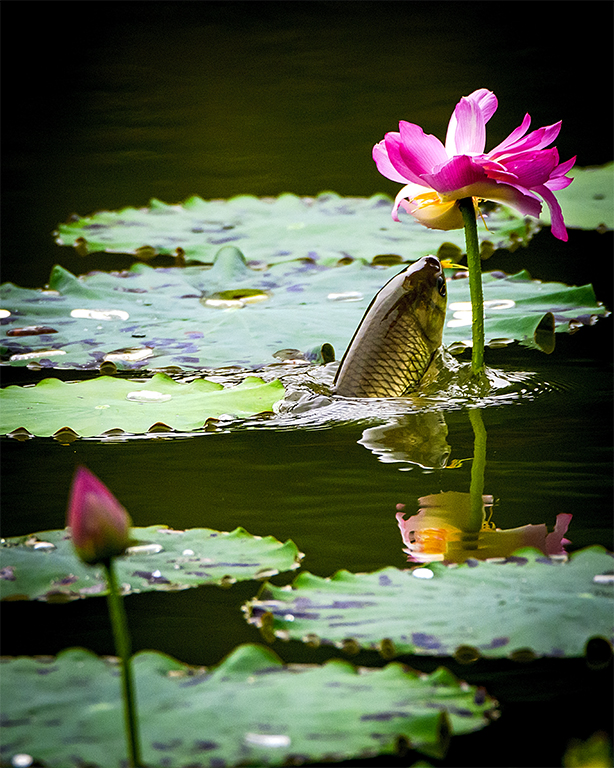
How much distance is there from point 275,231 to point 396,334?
1.89m

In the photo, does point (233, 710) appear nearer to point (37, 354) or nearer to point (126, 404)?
point (126, 404)

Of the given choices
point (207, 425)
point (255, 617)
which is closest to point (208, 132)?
point (207, 425)

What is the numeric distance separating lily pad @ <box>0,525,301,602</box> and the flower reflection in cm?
22

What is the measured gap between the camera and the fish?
233 cm

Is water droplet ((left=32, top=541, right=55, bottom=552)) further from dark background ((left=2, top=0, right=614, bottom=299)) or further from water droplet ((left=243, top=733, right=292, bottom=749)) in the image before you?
dark background ((left=2, top=0, right=614, bottom=299))

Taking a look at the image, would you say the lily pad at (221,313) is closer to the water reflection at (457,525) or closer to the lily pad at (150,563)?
the water reflection at (457,525)

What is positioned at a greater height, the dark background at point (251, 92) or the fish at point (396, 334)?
the dark background at point (251, 92)

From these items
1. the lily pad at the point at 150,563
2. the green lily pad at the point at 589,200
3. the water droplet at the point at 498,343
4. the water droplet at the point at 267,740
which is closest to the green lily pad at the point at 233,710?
the water droplet at the point at 267,740

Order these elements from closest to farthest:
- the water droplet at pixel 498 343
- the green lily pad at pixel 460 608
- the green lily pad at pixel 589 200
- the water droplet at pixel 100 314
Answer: the green lily pad at pixel 460 608 → the water droplet at pixel 498 343 → the water droplet at pixel 100 314 → the green lily pad at pixel 589 200

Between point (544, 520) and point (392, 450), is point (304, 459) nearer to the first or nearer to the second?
point (392, 450)

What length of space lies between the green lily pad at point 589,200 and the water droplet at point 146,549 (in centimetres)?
324

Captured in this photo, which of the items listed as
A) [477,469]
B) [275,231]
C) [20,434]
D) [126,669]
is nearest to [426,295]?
[477,469]

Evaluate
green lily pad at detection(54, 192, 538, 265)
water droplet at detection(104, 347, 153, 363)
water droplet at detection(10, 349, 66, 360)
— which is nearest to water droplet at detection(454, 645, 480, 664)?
water droplet at detection(104, 347, 153, 363)

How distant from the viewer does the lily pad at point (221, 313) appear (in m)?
2.67
